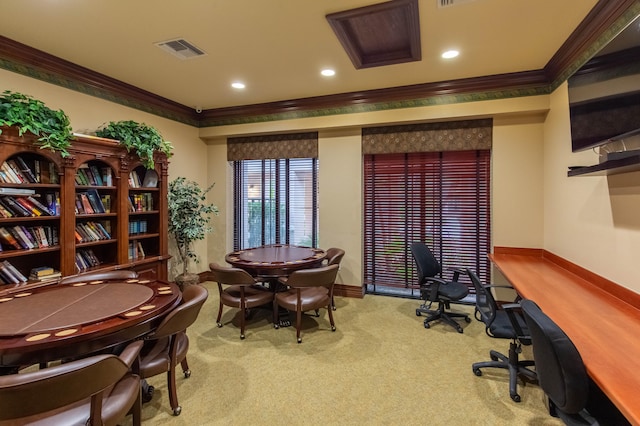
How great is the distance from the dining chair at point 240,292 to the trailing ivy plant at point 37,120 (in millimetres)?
1869

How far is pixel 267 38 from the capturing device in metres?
2.81

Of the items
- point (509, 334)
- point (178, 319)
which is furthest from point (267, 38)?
point (509, 334)

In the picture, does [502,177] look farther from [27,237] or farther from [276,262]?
[27,237]

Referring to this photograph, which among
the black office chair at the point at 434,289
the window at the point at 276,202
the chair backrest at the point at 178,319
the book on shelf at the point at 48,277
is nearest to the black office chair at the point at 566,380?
the black office chair at the point at 434,289

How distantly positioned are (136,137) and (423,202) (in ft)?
12.8

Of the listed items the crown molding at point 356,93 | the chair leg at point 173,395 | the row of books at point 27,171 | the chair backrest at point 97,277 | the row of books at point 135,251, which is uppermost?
the crown molding at point 356,93

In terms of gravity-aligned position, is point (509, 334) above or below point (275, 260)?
below

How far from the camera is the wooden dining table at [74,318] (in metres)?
1.55

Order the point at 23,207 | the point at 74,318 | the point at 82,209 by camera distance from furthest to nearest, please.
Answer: the point at 82,209 < the point at 23,207 < the point at 74,318

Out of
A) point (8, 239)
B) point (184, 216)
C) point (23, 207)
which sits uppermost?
point (23, 207)

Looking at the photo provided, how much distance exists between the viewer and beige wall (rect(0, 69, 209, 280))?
3.10 meters

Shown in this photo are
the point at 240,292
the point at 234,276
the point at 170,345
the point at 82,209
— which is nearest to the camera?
the point at 170,345

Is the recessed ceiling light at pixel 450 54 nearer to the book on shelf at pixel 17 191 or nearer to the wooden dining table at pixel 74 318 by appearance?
the wooden dining table at pixel 74 318

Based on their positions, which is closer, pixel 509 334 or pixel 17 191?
pixel 509 334
